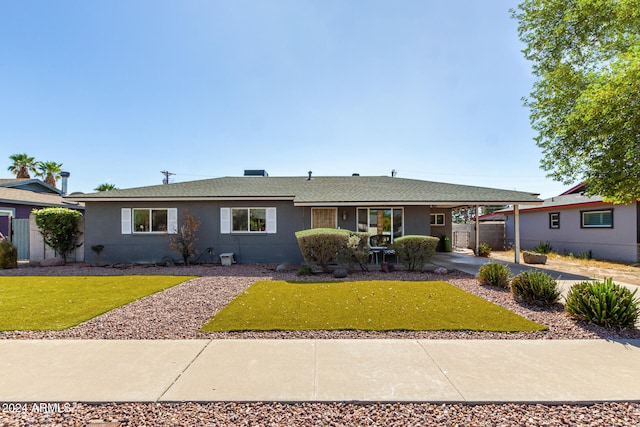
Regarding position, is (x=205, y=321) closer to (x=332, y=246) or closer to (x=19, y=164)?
(x=332, y=246)

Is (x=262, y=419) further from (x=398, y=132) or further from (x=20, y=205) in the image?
(x=20, y=205)

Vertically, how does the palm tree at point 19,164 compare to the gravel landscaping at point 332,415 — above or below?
above

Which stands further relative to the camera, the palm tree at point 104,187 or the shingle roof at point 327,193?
the palm tree at point 104,187

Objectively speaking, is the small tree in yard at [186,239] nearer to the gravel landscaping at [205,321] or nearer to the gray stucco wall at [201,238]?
the gray stucco wall at [201,238]

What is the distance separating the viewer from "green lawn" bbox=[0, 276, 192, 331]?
525cm

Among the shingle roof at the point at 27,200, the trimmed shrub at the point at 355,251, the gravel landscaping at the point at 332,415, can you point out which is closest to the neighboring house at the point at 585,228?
the trimmed shrub at the point at 355,251

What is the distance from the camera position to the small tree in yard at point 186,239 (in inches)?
475

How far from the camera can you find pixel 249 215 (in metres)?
12.9

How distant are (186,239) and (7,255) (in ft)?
22.2

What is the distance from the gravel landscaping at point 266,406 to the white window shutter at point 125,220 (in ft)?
19.2

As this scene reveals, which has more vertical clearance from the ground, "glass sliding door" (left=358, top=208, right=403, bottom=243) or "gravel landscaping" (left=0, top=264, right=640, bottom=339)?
→ "glass sliding door" (left=358, top=208, right=403, bottom=243)

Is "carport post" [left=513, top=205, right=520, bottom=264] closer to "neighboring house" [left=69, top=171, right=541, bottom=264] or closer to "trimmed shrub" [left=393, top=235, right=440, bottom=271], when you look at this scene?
"neighboring house" [left=69, top=171, right=541, bottom=264]

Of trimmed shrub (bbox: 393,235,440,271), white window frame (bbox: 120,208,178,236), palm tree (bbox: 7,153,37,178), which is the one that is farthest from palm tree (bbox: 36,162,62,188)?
trimmed shrub (bbox: 393,235,440,271)

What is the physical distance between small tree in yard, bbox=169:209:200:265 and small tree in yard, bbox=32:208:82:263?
456 cm
